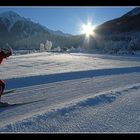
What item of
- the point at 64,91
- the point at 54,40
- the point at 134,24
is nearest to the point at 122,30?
the point at 134,24

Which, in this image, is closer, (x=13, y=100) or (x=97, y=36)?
(x=13, y=100)

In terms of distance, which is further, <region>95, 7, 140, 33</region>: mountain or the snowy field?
<region>95, 7, 140, 33</region>: mountain

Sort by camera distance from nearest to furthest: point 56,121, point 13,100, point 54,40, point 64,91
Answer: point 56,121
point 13,100
point 64,91
point 54,40

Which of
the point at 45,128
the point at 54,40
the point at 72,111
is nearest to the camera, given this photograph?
the point at 45,128

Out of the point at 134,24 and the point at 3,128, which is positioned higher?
the point at 134,24

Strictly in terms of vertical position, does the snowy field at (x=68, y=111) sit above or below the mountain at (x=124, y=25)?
below

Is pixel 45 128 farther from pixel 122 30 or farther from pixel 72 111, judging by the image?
pixel 122 30

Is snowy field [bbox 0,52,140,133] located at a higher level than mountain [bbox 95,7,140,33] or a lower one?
lower

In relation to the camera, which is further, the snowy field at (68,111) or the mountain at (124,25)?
the mountain at (124,25)

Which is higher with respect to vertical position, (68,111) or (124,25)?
(124,25)

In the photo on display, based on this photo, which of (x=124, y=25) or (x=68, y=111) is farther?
(x=124, y=25)
